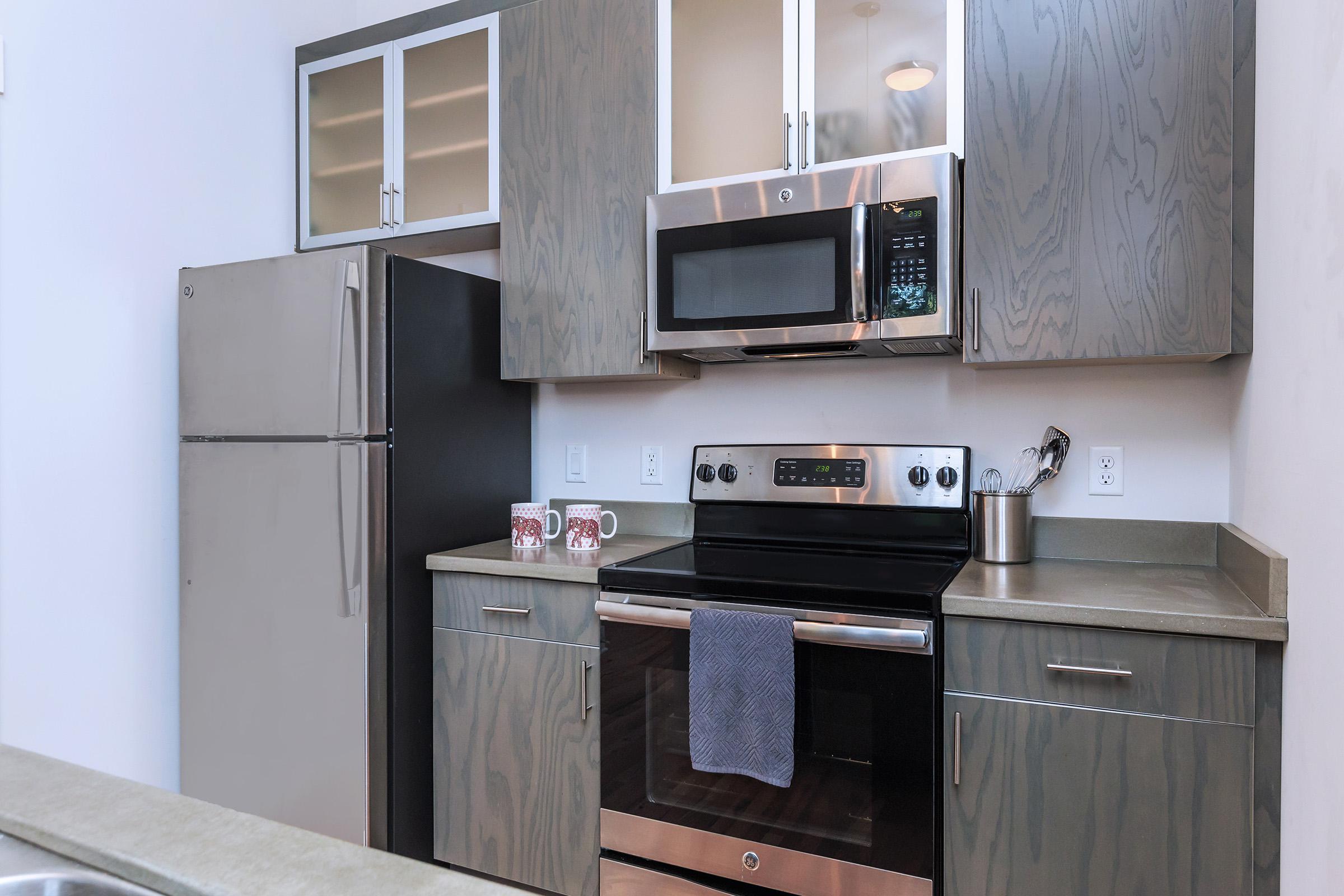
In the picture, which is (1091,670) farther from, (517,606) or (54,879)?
(54,879)

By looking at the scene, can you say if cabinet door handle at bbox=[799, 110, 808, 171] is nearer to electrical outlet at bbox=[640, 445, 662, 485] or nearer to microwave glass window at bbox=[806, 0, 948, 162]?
microwave glass window at bbox=[806, 0, 948, 162]

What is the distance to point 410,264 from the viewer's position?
6.56ft

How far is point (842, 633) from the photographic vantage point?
4.92ft

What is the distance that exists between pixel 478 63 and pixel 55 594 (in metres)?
1.80

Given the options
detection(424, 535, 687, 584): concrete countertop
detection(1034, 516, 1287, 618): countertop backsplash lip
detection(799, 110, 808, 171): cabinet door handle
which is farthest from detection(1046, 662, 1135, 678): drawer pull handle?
detection(799, 110, 808, 171): cabinet door handle

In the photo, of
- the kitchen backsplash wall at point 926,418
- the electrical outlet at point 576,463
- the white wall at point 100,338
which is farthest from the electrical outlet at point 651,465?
the white wall at point 100,338

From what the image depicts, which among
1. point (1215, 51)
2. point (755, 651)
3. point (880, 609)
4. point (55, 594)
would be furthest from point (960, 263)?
point (55, 594)

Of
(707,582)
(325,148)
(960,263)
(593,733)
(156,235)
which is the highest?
(325,148)

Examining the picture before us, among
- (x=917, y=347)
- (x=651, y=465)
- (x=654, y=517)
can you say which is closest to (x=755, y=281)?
(x=917, y=347)

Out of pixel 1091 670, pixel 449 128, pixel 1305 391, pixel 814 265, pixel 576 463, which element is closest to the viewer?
pixel 1305 391

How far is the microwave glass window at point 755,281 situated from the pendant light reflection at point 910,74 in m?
0.37

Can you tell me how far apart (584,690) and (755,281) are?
1043mm

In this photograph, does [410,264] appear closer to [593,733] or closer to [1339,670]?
[593,733]

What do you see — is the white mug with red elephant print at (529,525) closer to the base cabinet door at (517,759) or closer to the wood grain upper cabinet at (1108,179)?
the base cabinet door at (517,759)
